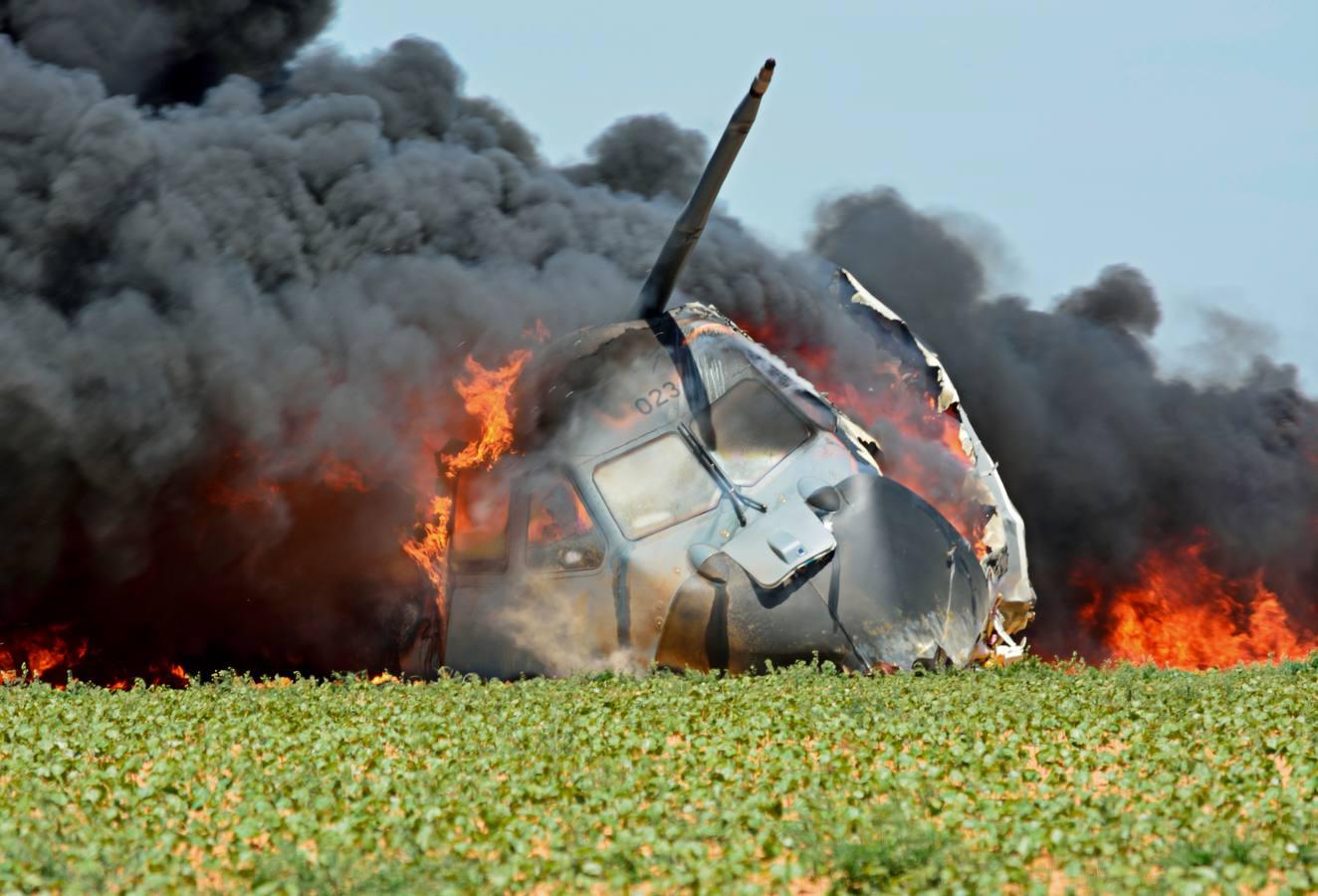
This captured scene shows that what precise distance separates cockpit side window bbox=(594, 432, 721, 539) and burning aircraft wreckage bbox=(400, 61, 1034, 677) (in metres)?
0.02

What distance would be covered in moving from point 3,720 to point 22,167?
703 cm

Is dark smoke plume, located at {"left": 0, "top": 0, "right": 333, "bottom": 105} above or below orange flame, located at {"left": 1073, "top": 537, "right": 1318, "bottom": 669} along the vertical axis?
above

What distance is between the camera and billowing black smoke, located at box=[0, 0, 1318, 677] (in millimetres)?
17469

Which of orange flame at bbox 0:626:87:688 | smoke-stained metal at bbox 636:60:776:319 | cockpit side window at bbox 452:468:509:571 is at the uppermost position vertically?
smoke-stained metal at bbox 636:60:776:319

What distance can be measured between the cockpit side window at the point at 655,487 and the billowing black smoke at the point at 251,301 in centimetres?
253

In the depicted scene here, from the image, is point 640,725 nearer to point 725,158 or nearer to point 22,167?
point 725,158

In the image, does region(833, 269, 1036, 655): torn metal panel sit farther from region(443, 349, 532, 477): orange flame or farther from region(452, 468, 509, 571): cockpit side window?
region(452, 468, 509, 571): cockpit side window

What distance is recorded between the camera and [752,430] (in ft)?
56.2

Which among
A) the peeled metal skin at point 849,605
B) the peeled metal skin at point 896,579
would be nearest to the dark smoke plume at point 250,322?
the peeled metal skin at point 849,605

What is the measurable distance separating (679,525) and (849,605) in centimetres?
201

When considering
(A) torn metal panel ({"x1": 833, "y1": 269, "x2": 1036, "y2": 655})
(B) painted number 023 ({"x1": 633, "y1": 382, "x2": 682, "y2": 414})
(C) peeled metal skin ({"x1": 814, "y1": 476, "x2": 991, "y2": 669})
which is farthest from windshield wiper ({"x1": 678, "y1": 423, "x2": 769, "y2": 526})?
(A) torn metal panel ({"x1": 833, "y1": 269, "x2": 1036, "y2": 655})

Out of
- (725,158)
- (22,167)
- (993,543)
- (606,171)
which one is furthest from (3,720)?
(606,171)

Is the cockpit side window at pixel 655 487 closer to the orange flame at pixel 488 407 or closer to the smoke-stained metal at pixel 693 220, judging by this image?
the orange flame at pixel 488 407

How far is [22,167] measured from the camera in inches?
687
